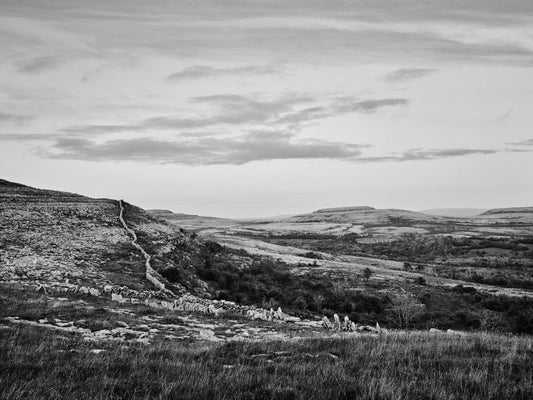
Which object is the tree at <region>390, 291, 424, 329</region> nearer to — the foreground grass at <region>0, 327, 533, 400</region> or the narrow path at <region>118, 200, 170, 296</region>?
the narrow path at <region>118, 200, 170, 296</region>

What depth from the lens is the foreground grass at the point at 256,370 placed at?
22.2 ft

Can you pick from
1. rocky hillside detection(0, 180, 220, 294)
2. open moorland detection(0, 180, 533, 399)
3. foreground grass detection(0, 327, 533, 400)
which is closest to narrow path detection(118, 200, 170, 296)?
open moorland detection(0, 180, 533, 399)

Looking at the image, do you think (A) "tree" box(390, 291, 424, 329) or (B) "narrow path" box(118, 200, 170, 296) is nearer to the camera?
(B) "narrow path" box(118, 200, 170, 296)

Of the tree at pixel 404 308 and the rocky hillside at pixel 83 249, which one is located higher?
the rocky hillside at pixel 83 249

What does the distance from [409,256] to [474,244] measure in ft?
59.7

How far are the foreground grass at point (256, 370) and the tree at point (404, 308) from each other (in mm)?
14875

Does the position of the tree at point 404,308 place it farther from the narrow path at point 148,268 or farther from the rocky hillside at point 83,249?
the narrow path at point 148,268

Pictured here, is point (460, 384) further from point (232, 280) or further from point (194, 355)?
point (232, 280)

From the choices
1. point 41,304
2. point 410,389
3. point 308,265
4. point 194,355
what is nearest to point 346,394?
point 410,389

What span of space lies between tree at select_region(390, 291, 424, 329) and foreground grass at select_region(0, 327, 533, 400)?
586 inches

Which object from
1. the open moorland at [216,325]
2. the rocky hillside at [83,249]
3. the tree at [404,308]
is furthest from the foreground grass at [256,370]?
the tree at [404,308]

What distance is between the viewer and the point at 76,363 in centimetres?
790

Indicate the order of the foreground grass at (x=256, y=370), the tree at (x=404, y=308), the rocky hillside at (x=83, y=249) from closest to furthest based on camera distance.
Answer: the foreground grass at (x=256, y=370) < the rocky hillside at (x=83, y=249) < the tree at (x=404, y=308)

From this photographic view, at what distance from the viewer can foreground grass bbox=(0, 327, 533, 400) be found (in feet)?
22.2
